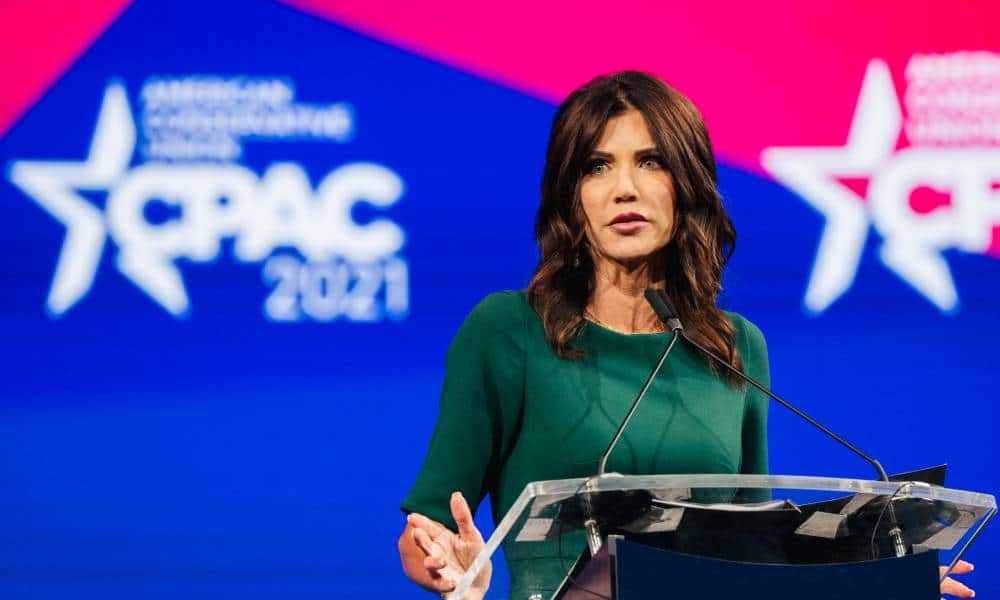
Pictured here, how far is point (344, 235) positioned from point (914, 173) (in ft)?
4.50

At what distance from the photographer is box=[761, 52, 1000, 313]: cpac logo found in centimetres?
317

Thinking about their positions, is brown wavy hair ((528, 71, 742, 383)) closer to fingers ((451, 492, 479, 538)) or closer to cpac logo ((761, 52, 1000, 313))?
fingers ((451, 492, 479, 538))

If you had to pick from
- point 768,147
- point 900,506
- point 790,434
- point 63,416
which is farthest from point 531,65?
point 900,506

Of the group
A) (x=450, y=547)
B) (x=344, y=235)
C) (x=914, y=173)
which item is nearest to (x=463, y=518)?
(x=450, y=547)

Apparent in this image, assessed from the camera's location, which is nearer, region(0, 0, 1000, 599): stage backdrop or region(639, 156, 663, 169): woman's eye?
region(639, 156, 663, 169): woman's eye

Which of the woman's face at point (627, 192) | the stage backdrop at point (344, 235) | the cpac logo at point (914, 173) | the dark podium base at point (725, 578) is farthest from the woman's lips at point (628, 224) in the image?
the cpac logo at point (914, 173)

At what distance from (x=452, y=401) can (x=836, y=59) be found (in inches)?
72.6

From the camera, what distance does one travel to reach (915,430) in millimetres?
3236

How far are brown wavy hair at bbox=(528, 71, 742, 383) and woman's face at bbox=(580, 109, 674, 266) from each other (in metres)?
0.01

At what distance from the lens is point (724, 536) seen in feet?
4.18

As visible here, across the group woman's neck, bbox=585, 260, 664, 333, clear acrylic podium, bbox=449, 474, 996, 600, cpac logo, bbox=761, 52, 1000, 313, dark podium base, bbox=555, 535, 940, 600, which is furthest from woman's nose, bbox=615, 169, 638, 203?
cpac logo, bbox=761, 52, 1000, 313

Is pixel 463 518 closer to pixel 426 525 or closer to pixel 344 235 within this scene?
pixel 426 525

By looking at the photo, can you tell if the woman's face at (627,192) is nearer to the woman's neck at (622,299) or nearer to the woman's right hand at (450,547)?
the woman's neck at (622,299)

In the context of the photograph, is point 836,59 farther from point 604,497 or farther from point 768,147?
point 604,497
